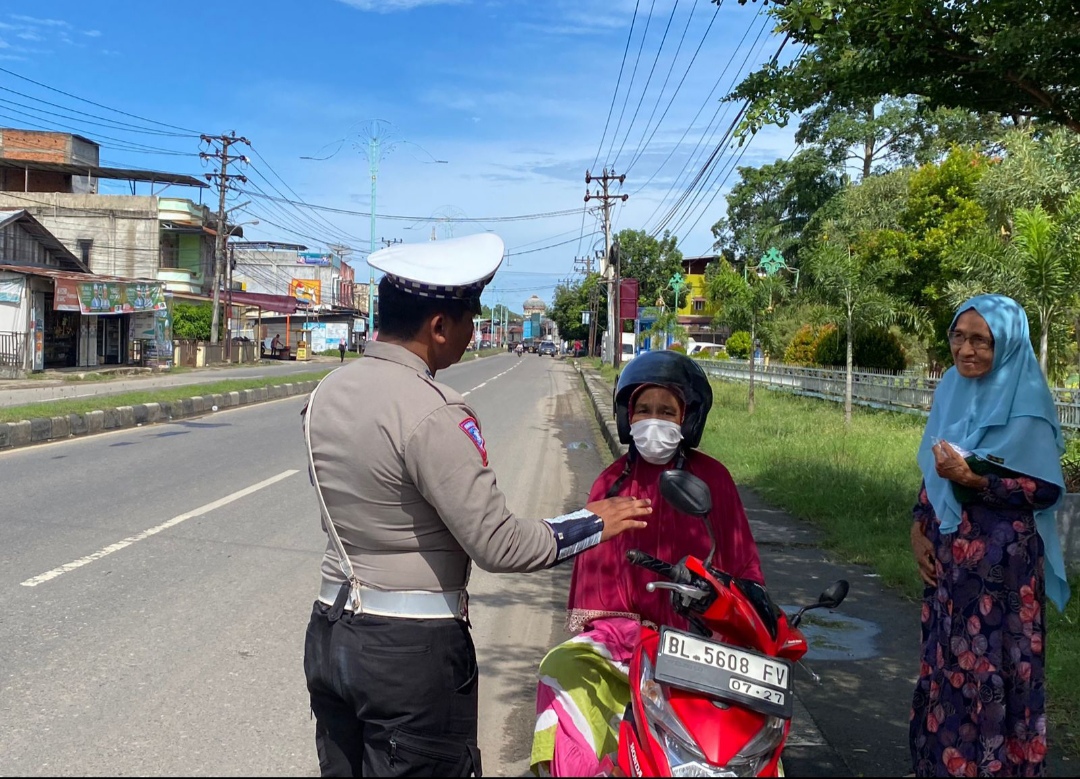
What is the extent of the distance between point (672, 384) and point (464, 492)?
1046mm

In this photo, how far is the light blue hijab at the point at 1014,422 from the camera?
117 inches

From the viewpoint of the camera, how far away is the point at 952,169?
22.2 m

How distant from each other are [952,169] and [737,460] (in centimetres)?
1428

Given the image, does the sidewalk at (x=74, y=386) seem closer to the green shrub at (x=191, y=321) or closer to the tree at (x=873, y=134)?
the green shrub at (x=191, y=321)

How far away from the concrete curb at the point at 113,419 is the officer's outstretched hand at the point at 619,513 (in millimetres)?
9275

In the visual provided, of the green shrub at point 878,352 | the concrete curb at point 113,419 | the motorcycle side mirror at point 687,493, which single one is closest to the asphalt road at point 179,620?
the motorcycle side mirror at point 687,493

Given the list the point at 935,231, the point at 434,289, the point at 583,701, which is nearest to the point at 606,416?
the point at 935,231

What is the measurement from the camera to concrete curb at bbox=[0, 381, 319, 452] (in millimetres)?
12938

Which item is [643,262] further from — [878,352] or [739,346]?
[878,352]

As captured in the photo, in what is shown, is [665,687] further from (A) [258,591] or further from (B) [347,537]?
(A) [258,591]

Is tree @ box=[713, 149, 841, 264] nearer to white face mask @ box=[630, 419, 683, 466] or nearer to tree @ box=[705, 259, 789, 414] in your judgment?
tree @ box=[705, 259, 789, 414]

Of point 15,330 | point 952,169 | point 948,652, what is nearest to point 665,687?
point 948,652

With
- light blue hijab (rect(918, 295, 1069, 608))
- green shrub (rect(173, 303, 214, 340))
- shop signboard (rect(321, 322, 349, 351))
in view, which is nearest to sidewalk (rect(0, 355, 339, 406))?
green shrub (rect(173, 303, 214, 340))

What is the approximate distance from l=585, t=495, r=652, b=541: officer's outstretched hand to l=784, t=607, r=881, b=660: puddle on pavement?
10.1 feet
